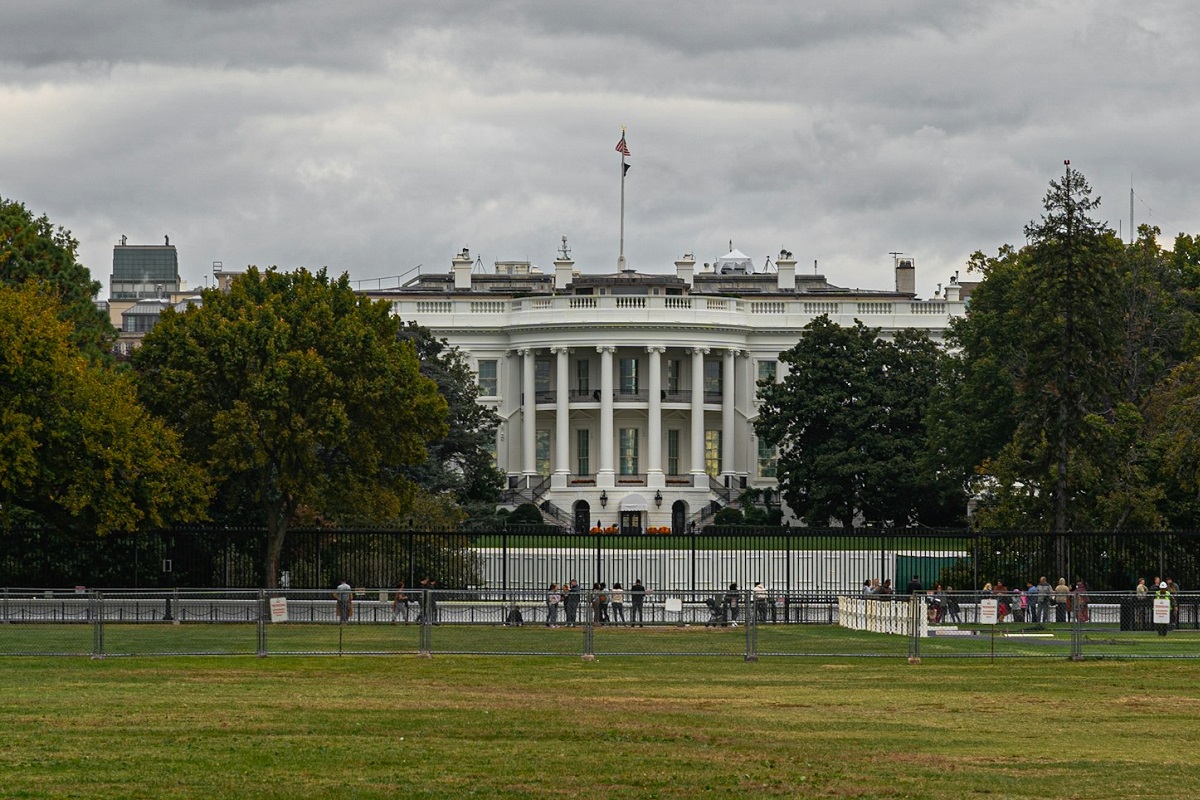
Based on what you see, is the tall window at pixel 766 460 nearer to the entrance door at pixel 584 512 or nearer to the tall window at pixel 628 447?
the tall window at pixel 628 447

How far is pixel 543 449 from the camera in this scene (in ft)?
364

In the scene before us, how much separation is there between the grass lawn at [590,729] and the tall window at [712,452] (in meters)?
77.0

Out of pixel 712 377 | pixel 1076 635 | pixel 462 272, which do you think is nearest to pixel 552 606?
pixel 1076 635

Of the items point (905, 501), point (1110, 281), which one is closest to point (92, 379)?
point (1110, 281)

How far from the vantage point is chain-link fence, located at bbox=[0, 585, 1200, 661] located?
1332 inches

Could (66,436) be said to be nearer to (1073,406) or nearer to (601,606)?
(601,606)

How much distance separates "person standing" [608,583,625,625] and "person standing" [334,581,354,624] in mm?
4240

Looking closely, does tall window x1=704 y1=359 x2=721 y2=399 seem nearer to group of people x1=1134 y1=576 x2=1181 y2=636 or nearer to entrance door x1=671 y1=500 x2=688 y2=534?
entrance door x1=671 y1=500 x2=688 y2=534

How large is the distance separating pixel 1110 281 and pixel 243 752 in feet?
140

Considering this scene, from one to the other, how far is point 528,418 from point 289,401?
52133 millimetres

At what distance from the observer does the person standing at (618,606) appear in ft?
120

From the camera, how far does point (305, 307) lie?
59.7 meters

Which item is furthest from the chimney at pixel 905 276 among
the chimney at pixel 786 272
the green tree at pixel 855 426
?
the green tree at pixel 855 426

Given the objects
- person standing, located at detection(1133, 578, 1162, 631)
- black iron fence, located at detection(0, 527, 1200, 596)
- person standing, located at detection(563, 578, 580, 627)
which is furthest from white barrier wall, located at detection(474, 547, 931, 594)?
person standing, located at detection(563, 578, 580, 627)
